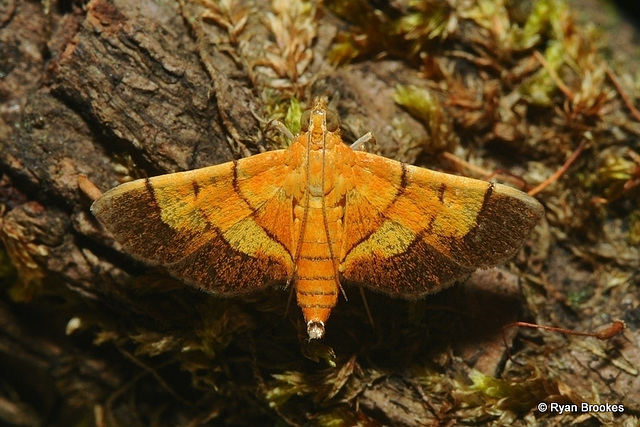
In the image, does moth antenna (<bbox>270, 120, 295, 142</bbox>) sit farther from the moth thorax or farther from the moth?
the moth thorax

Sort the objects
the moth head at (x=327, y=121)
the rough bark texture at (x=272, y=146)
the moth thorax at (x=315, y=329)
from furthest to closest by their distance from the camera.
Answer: the rough bark texture at (x=272, y=146), the moth head at (x=327, y=121), the moth thorax at (x=315, y=329)

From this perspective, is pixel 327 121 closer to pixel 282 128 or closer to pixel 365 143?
pixel 282 128

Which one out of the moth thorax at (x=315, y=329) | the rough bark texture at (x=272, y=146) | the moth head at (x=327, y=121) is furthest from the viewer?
the rough bark texture at (x=272, y=146)

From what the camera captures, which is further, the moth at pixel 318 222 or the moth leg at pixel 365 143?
the moth leg at pixel 365 143

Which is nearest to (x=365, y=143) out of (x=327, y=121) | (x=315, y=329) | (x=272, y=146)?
(x=327, y=121)

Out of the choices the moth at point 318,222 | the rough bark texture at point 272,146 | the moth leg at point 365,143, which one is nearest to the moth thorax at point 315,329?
the moth at point 318,222

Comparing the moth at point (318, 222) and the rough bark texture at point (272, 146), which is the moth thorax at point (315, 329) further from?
the rough bark texture at point (272, 146)

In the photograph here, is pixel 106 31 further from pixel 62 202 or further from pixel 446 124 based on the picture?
pixel 446 124
